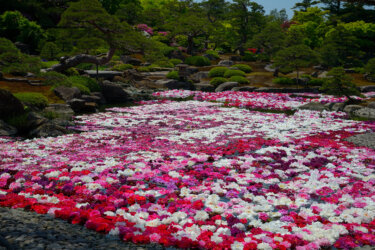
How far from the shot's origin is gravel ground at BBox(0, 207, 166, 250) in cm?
347

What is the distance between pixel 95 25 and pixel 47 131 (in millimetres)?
10890

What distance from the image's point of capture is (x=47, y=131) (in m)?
11.1

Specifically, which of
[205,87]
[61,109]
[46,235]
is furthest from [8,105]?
[205,87]

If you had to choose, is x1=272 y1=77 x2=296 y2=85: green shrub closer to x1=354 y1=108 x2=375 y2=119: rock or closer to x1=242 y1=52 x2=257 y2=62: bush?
x1=354 y1=108 x2=375 y2=119: rock

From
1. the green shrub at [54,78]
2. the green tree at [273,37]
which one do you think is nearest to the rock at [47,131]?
the green shrub at [54,78]

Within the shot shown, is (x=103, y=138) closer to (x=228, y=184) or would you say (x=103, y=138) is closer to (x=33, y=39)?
(x=228, y=184)

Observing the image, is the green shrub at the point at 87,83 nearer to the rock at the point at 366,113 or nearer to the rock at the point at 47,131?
the rock at the point at 47,131

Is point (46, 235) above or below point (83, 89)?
below

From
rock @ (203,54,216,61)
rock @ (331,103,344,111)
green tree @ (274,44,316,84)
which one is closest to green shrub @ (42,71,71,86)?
rock @ (331,103,344,111)

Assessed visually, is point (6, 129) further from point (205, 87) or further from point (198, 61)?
point (198, 61)

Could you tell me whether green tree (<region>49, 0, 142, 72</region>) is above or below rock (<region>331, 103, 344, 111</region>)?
above

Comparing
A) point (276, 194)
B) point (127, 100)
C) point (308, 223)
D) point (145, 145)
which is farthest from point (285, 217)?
point (127, 100)

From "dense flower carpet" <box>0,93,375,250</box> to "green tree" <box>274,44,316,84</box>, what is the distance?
870 inches

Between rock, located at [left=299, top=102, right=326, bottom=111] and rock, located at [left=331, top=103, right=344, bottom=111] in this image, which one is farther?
rock, located at [left=299, top=102, right=326, bottom=111]
